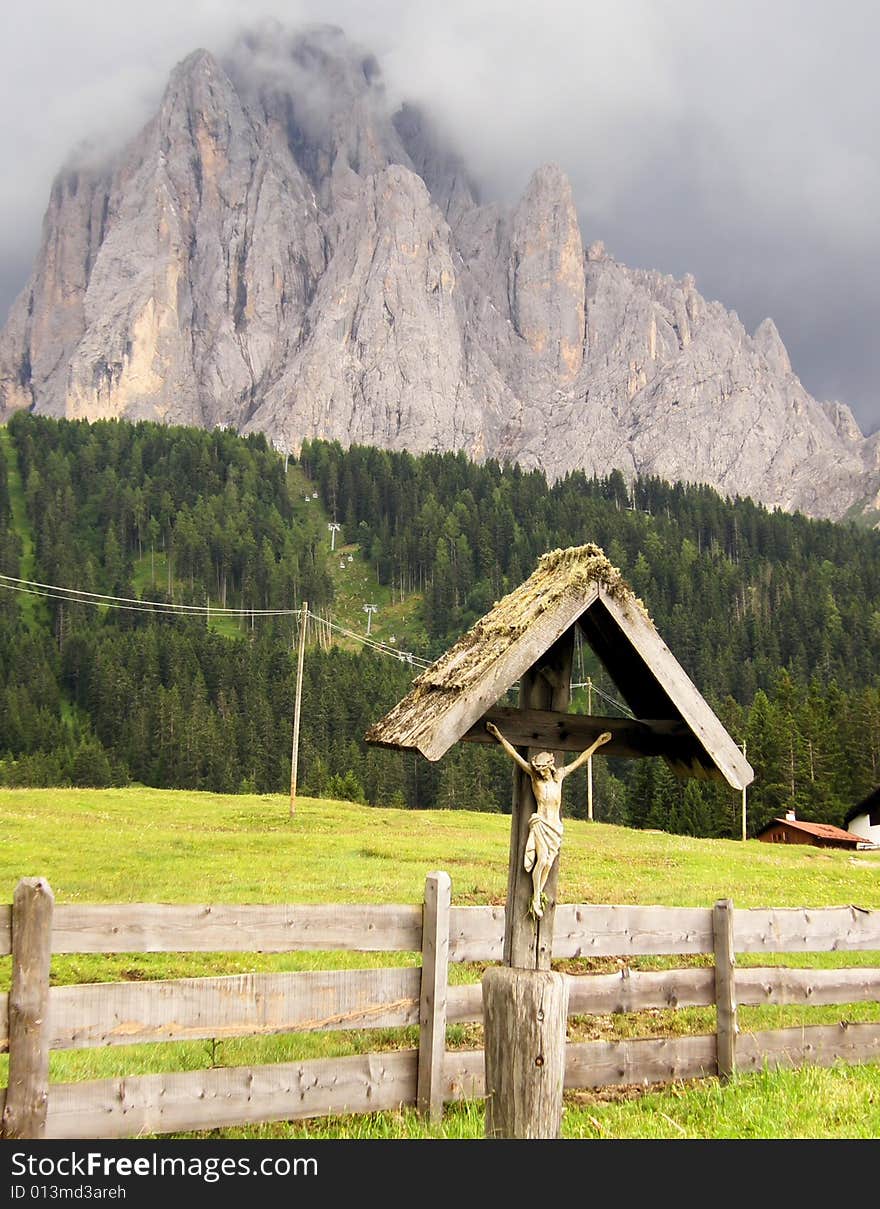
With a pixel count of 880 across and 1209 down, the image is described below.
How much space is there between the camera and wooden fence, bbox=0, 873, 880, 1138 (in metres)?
7.19

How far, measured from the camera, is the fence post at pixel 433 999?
8711 millimetres

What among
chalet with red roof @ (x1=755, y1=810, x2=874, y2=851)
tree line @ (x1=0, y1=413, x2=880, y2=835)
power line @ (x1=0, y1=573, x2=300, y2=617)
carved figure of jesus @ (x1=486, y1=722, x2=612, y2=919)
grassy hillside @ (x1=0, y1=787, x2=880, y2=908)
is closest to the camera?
carved figure of jesus @ (x1=486, y1=722, x2=612, y2=919)

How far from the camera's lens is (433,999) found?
884 centimetres

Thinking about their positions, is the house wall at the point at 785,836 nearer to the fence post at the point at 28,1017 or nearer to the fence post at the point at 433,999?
the fence post at the point at 433,999

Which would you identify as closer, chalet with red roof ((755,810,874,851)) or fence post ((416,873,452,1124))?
fence post ((416,873,452,1124))

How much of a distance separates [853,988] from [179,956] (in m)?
11.7

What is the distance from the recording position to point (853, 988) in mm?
11758

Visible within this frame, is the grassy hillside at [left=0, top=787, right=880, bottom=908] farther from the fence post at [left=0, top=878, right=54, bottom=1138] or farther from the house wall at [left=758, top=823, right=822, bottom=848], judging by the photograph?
the fence post at [left=0, top=878, right=54, bottom=1138]

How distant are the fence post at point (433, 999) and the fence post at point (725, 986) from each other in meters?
3.39

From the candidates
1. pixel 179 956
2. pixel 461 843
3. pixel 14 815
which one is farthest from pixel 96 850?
pixel 179 956

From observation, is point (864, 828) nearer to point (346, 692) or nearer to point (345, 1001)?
point (345, 1001)

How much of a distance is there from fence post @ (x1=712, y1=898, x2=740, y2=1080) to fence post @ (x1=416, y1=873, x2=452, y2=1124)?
11.1ft

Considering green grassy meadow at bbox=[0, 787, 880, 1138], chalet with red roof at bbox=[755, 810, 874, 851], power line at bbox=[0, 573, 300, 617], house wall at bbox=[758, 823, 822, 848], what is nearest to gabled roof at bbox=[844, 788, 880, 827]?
chalet with red roof at bbox=[755, 810, 874, 851]
